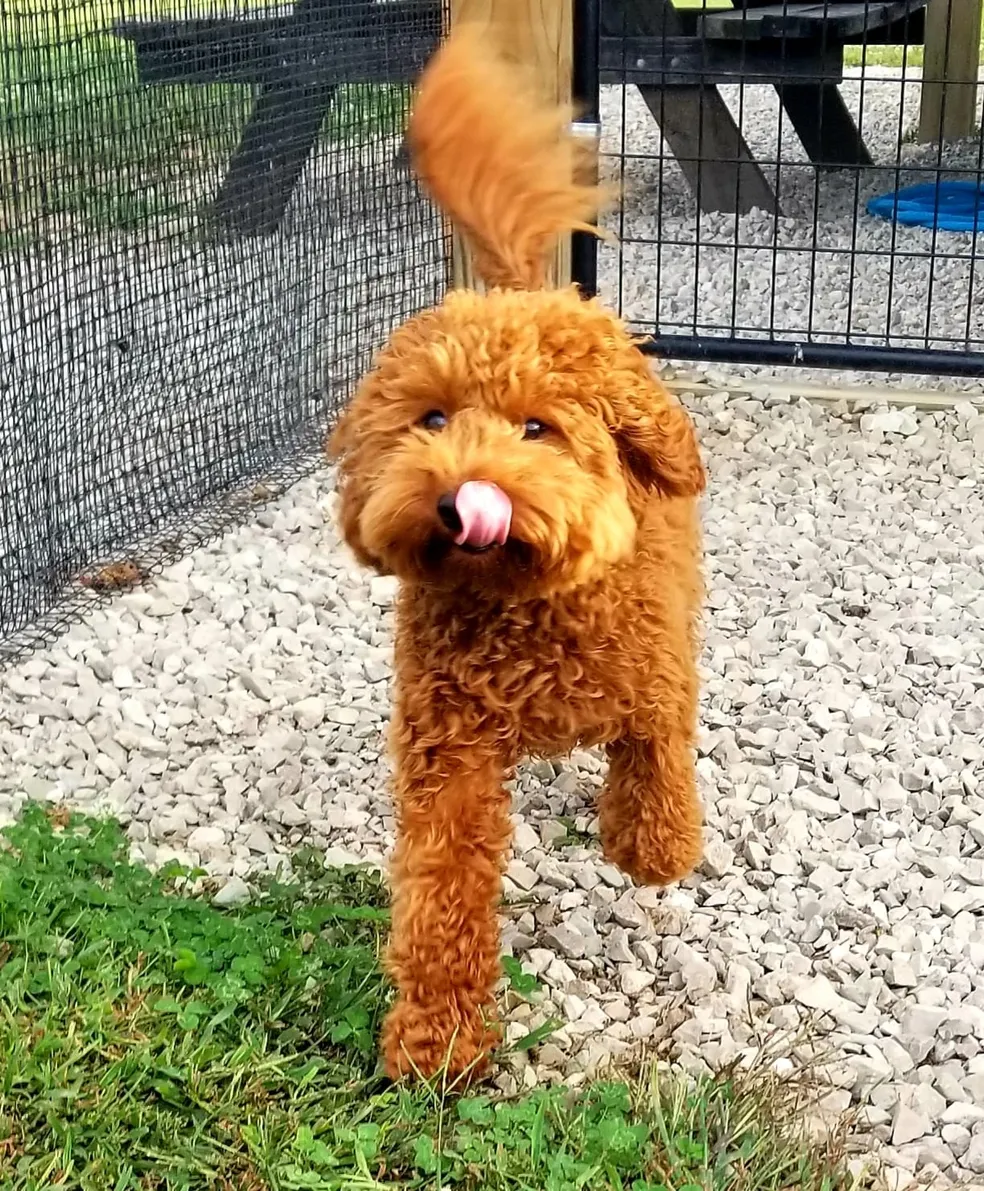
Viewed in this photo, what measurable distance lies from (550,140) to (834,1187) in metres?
1.67

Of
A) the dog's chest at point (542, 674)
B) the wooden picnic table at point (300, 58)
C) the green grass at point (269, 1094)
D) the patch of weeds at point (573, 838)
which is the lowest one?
the patch of weeds at point (573, 838)

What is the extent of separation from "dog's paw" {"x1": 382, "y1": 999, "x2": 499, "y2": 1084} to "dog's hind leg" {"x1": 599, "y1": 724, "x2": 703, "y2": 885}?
466mm

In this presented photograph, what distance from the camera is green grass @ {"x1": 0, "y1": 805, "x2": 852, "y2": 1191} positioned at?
73.5 inches

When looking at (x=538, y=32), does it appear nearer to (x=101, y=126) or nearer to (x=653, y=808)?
(x=101, y=126)

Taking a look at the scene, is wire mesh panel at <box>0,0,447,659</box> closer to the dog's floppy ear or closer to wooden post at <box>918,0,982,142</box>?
the dog's floppy ear

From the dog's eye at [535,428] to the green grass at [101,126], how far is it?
6.75 ft

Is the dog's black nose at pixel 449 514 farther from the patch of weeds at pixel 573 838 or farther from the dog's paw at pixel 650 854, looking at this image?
the patch of weeds at pixel 573 838

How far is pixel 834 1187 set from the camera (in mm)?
1876

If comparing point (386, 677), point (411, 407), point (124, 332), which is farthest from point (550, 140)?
point (124, 332)

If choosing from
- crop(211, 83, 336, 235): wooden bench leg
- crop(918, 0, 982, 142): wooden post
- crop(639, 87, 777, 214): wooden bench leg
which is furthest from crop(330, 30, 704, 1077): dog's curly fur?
crop(918, 0, 982, 142): wooden post

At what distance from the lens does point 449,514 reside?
174cm

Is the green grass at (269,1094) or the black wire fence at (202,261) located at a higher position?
the black wire fence at (202,261)

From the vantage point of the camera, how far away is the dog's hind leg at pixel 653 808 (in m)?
2.35

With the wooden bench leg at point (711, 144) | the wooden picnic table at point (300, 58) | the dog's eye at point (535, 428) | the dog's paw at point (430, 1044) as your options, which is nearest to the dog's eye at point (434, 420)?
the dog's eye at point (535, 428)
